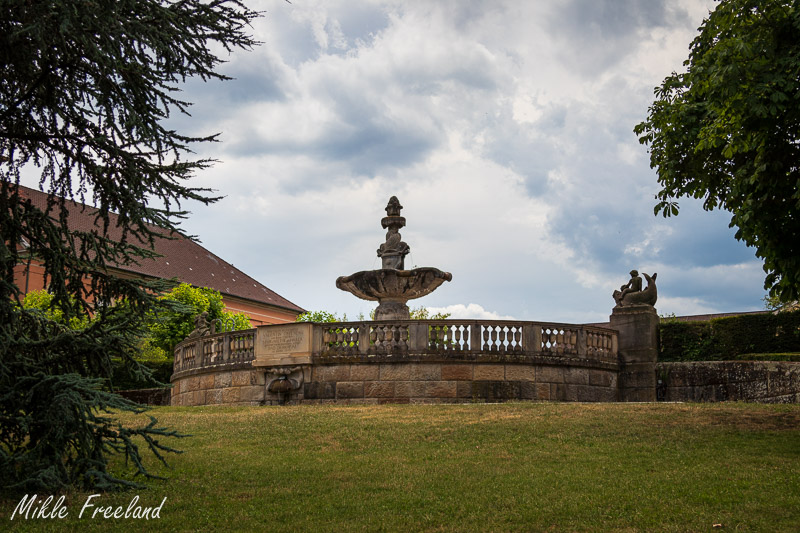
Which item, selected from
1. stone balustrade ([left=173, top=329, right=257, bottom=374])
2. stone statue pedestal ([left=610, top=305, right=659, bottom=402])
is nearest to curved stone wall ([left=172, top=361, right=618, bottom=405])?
stone balustrade ([left=173, top=329, right=257, bottom=374])

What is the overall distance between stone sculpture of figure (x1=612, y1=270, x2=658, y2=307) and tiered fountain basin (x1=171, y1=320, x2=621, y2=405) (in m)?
1.77

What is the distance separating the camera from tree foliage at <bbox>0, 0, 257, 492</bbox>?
9.01m

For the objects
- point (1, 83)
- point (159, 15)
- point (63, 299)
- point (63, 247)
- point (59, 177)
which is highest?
point (159, 15)

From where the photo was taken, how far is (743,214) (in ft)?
44.1

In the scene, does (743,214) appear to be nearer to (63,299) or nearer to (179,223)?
(179,223)

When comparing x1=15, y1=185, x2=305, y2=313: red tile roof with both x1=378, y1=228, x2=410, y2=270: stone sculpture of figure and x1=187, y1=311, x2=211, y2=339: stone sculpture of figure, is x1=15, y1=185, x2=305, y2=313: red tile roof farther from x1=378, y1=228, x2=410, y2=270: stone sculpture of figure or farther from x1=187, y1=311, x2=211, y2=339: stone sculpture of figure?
x1=378, y1=228, x2=410, y2=270: stone sculpture of figure

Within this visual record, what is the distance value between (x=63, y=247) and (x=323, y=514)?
14.5 ft

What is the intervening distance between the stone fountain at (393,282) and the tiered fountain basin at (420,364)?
2.43 m

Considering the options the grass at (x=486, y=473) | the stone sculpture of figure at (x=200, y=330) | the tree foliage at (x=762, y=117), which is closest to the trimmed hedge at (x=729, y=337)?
the grass at (x=486, y=473)

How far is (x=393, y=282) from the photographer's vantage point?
23172mm

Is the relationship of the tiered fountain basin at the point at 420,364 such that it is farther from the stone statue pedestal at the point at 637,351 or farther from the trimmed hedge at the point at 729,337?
the trimmed hedge at the point at 729,337

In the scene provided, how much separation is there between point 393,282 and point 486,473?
1249 cm

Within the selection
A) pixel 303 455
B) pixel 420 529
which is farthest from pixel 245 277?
pixel 420 529

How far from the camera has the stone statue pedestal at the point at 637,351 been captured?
21938 mm
